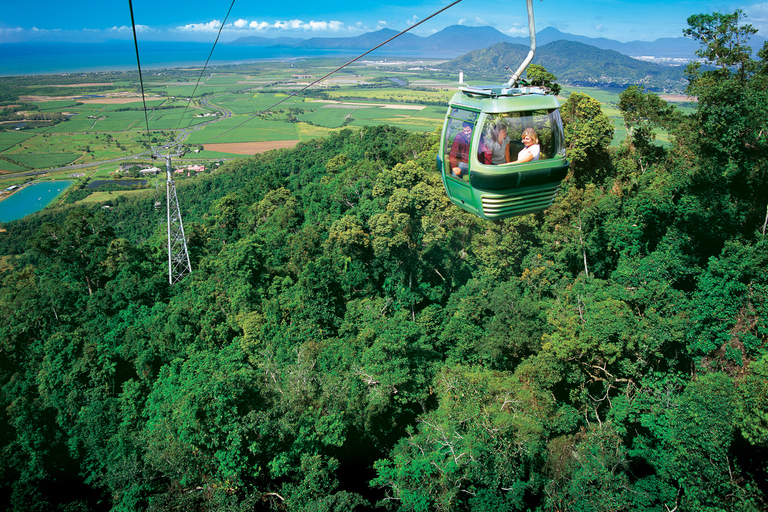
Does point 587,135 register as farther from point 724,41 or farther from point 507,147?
point 507,147

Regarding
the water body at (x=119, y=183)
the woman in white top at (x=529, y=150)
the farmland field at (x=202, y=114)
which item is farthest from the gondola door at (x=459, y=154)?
the water body at (x=119, y=183)

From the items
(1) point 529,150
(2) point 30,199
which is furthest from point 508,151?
(2) point 30,199

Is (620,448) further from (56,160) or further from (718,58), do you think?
(56,160)

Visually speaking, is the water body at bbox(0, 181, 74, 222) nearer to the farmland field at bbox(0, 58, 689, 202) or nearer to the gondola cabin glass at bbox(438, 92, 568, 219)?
the farmland field at bbox(0, 58, 689, 202)

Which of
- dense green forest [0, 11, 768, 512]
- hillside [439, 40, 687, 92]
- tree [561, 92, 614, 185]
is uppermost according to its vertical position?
hillside [439, 40, 687, 92]

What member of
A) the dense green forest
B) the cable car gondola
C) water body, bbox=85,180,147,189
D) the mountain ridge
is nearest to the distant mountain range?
the mountain ridge
